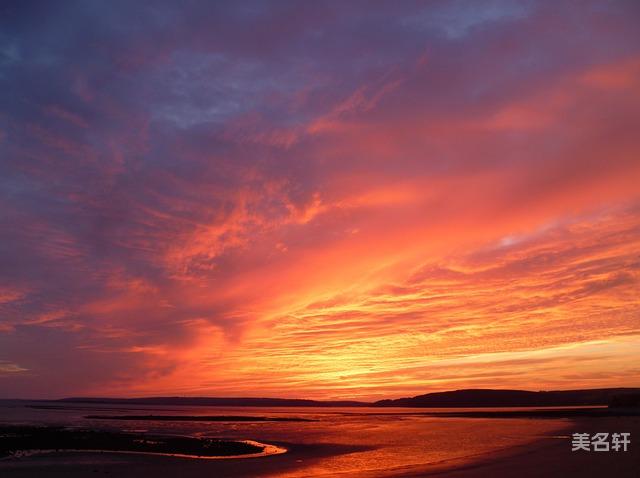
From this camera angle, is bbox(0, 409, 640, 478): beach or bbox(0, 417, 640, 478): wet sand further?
bbox(0, 409, 640, 478): beach

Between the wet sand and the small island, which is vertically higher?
the wet sand

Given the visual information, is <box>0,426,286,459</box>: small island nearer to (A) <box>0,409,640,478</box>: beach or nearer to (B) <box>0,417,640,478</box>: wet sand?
(A) <box>0,409,640,478</box>: beach

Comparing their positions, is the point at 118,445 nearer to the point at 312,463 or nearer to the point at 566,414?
the point at 312,463

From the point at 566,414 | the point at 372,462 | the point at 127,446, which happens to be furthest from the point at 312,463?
the point at 566,414

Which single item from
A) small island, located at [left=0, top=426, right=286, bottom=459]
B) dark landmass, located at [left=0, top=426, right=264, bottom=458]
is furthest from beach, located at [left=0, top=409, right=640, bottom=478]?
dark landmass, located at [left=0, top=426, right=264, bottom=458]

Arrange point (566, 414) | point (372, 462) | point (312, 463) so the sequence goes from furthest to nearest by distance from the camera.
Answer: point (566, 414)
point (312, 463)
point (372, 462)

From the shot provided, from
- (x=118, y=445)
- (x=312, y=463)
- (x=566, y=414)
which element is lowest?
(x=566, y=414)

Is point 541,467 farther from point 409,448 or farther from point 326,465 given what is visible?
point 409,448

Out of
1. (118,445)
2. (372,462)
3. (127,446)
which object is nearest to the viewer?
(372,462)

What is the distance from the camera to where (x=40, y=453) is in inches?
1481

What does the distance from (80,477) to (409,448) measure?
2398cm

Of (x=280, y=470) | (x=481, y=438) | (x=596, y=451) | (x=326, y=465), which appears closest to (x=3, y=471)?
(x=280, y=470)

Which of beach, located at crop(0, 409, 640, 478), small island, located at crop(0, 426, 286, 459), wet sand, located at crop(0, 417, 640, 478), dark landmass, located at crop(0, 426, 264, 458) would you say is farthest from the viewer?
dark landmass, located at crop(0, 426, 264, 458)

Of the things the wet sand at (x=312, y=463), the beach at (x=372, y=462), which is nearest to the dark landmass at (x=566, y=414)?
the beach at (x=372, y=462)
